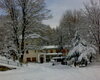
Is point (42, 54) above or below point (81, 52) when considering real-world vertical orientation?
below

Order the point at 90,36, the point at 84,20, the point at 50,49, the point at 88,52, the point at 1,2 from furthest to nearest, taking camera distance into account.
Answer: the point at 50,49, the point at 84,20, the point at 90,36, the point at 1,2, the point at 88,52

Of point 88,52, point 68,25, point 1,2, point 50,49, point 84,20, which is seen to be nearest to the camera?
point 88,52

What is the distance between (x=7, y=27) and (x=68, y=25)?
2644 cm

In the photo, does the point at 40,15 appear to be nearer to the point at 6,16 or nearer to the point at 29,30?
the point at 29,30

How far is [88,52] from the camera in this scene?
21672mm

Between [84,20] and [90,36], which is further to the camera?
[84,20]

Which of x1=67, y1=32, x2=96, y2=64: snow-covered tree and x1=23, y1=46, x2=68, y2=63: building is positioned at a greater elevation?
x1=67, y1=32, x2=96, y2=64: snow-covered tree

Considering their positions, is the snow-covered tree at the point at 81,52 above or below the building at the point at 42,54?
above

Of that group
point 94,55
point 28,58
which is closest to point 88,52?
point 94,55

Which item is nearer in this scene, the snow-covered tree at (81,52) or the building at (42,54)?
the snow-covered tree at (81,52)

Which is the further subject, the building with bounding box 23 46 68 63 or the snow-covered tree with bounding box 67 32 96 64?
the building with bounding box 23 46 68 63

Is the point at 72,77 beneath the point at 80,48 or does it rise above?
beneath

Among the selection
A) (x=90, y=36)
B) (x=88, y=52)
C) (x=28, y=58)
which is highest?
(x=90, y=36)

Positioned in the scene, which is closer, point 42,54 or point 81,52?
point 81,52
